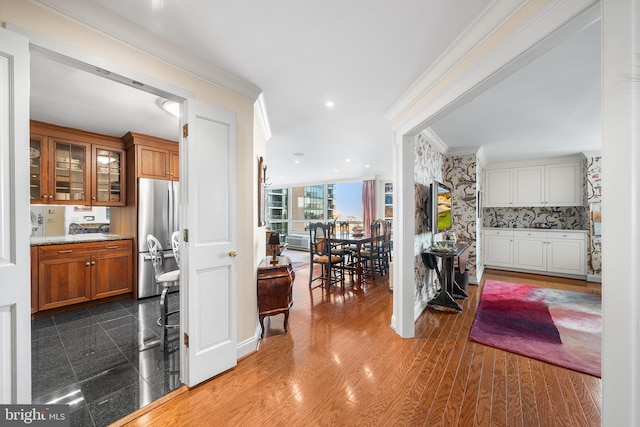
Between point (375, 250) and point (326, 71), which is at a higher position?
point (326, 71)

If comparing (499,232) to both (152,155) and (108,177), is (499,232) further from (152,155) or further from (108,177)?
(108,177)

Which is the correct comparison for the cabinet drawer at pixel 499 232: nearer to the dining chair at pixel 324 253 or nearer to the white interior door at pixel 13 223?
the dining chair at pixel 324 253

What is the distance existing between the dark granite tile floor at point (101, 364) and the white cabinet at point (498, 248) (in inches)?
250

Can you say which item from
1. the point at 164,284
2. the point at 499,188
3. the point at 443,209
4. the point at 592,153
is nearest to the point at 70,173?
the point at 164,284

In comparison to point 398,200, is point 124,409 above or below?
below

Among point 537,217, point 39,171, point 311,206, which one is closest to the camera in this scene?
point 39,171

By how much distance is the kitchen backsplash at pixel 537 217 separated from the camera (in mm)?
5289

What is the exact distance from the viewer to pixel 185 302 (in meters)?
1.90

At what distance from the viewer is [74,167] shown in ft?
11.5

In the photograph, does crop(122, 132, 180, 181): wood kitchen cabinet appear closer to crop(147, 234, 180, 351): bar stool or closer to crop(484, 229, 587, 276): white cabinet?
crop(147, 234, 180, 351): bar stool

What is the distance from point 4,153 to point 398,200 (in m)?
2.79

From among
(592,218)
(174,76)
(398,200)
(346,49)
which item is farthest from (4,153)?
(592,218)

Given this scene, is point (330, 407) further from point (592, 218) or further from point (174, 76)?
point (592, 218)

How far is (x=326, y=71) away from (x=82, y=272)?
402 cm
